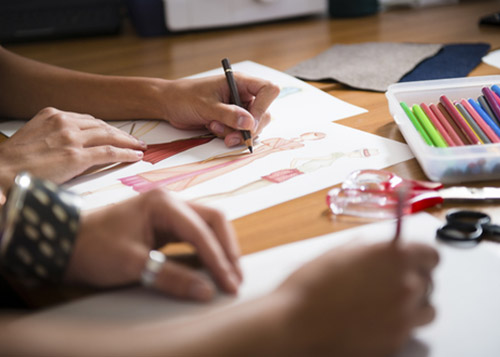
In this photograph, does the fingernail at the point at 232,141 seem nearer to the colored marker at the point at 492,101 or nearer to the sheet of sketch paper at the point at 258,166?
the sheet of sketch paper at the point at 258,166

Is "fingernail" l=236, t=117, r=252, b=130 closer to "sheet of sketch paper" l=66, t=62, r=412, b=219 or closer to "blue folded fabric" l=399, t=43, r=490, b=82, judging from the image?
"sheet of sketch paper" l=66, t=62, r=412, b=219

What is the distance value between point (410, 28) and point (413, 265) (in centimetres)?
97

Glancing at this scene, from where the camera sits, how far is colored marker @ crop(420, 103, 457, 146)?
637 mm

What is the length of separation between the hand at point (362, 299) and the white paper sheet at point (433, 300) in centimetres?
2

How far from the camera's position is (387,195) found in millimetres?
568

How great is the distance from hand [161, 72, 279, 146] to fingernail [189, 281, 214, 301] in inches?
13.3

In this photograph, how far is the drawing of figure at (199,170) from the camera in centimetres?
65

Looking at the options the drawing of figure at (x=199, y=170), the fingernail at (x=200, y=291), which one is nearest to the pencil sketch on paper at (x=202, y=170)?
the drawing of figure at (x=199, y=170)

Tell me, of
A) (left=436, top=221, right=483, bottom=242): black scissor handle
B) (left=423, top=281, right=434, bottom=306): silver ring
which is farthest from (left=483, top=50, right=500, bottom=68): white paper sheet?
(left=423, top=281, right=434, bottom=306): silver ring

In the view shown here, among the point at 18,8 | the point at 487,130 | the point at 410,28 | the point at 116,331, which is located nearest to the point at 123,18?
the point at 18,8

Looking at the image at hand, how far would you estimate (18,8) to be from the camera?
1316 millimetres

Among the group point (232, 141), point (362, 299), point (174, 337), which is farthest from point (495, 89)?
point (174, 337)

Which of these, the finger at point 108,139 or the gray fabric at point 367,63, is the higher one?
the finger at point 108,139

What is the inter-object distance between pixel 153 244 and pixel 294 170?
0.78 feet
